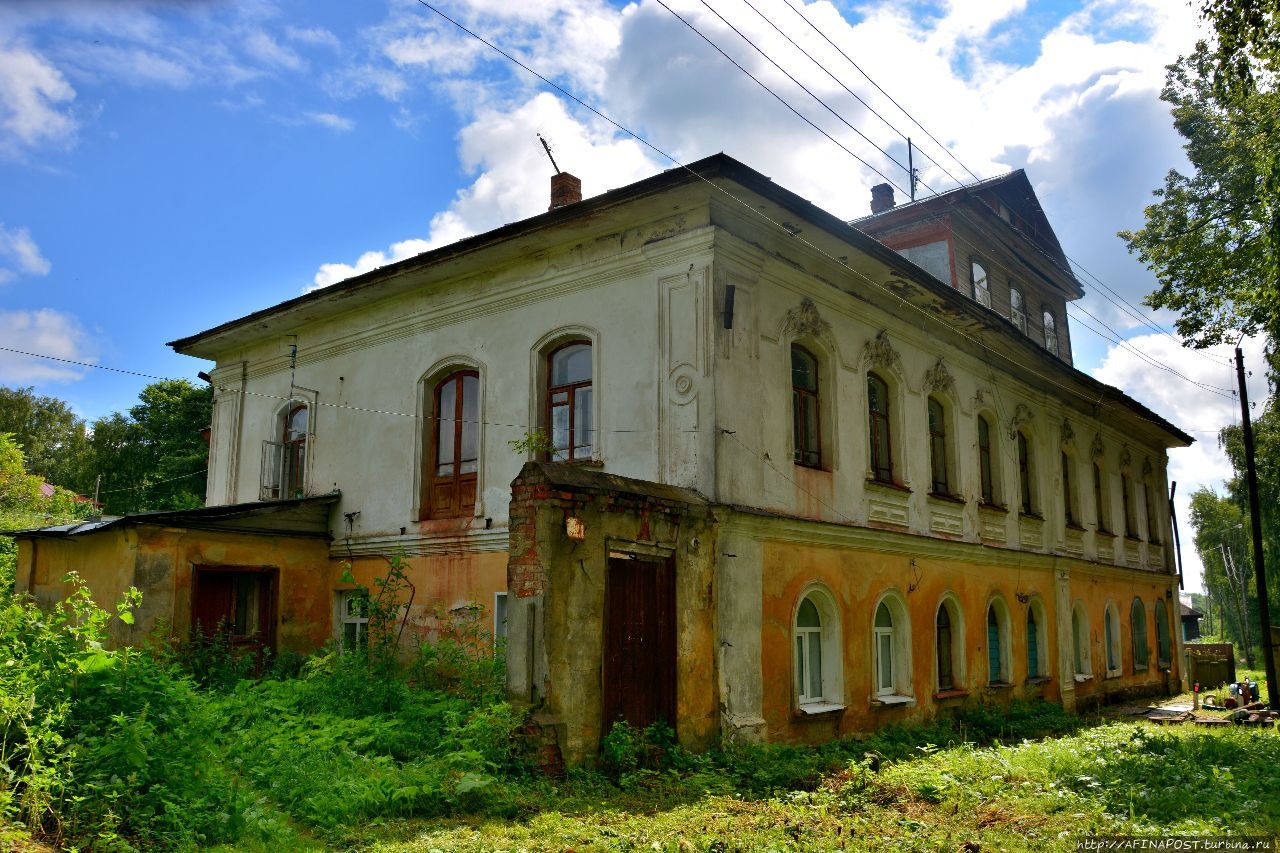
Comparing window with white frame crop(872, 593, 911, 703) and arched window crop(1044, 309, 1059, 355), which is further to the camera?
arched window crop(1044, 309, 1059, 355)

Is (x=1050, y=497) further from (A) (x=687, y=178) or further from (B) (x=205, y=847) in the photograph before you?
(B) (x=205, y=847)

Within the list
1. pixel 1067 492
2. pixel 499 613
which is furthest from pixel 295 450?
pixel 1067 492

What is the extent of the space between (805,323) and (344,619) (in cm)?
815

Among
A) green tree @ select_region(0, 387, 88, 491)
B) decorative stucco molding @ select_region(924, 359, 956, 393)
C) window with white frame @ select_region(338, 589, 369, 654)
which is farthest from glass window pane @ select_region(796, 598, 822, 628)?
green tree @ select_region(0, 387, 88, 491)

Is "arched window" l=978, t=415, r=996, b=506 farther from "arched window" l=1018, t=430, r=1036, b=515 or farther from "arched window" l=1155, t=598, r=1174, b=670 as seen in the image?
"arched window" l=1155, t=598, r=1174, b=670

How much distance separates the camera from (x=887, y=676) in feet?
44.7

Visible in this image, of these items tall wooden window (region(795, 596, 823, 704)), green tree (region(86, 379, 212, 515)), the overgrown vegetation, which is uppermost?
green tree (region(86, 379, 212, 515))

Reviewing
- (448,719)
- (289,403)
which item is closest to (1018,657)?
(448,719)

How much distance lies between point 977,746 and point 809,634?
313cm

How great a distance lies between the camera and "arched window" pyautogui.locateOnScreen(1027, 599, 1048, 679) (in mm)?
17766

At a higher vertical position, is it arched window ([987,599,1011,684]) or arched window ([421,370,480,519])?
arched window ([421,370,480,519])

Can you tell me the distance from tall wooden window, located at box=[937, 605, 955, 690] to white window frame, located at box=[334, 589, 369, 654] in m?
8.71

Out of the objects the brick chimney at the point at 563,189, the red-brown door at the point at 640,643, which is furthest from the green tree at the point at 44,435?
the red-brown door at the point at 640,643

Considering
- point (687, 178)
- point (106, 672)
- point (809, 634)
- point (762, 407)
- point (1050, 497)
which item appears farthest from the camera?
point (1050, 497)
